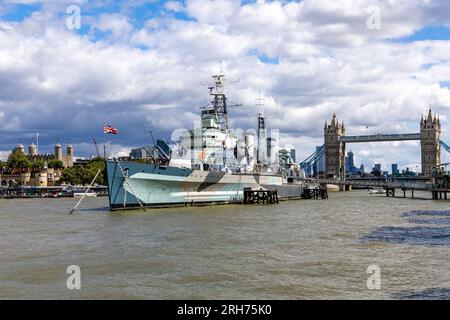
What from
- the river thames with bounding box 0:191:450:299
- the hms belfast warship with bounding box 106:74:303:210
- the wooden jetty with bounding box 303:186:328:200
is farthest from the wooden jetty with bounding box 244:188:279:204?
the river thames with bounding box 0:191:450:299

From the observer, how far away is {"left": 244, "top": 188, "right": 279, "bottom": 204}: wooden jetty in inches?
2948

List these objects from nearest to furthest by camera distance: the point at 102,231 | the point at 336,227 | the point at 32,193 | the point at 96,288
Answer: the point at 96,288 < the point at 102,231 < the point at 336,227 < the point at 32,193

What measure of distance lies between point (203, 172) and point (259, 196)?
54.9 feet

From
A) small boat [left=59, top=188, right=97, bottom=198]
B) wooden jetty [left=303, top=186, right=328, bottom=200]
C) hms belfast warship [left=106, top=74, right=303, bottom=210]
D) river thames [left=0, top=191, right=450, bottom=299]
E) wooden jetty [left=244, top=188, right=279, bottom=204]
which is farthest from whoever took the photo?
small boat [left=59, top=188, right=97, bottom=198]

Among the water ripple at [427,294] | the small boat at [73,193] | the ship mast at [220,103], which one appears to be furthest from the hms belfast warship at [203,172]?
the small boat at [73,193]

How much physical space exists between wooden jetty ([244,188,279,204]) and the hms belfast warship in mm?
831

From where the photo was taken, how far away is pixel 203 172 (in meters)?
62.7

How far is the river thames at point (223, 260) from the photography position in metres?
19.5

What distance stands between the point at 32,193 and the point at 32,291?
137095 mm

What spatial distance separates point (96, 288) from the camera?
19984 millimetres

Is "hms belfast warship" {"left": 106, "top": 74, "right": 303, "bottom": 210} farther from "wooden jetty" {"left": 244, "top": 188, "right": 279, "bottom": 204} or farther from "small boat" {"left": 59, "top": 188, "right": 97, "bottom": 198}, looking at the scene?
"small boat" {"left": 59, "top": 188, "right": 97, "bottom": 198}

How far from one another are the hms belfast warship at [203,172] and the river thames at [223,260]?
11.3 m

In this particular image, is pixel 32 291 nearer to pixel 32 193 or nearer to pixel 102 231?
pixel 102 231
